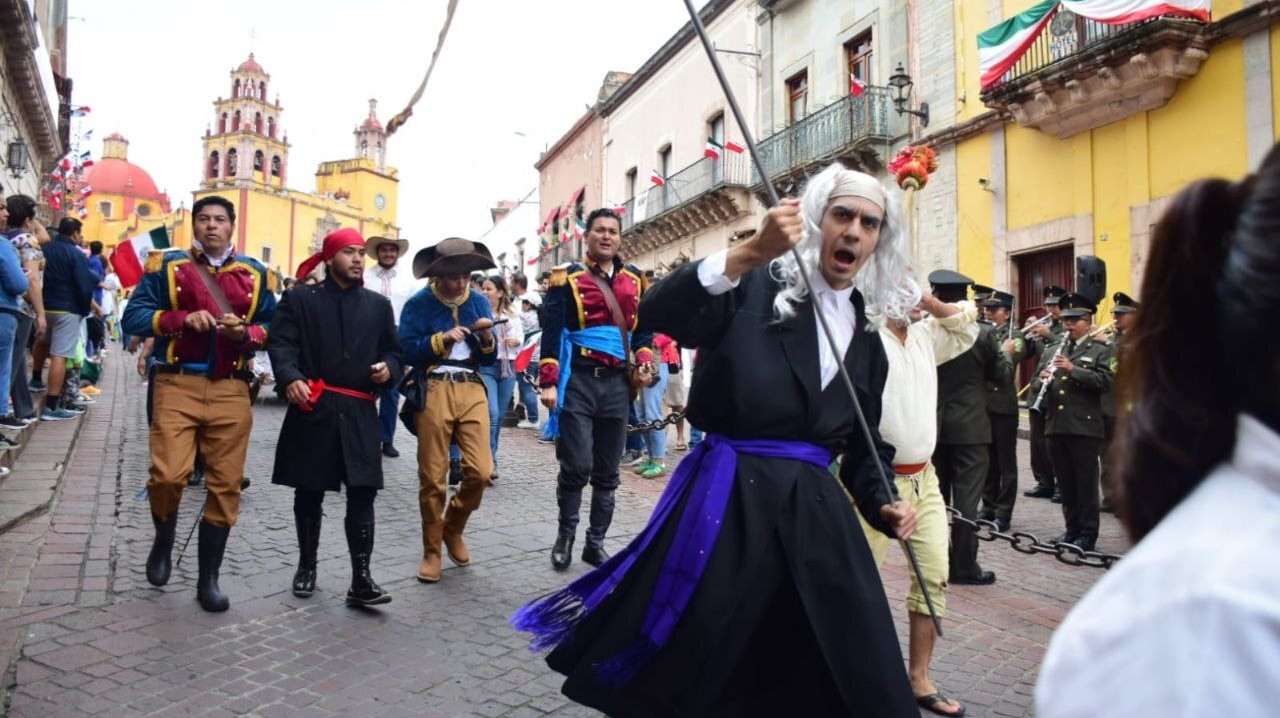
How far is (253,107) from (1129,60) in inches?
3689

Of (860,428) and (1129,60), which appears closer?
(860,428)

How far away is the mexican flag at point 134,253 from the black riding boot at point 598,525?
2936mm

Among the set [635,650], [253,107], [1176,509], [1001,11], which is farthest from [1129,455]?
[253,107]

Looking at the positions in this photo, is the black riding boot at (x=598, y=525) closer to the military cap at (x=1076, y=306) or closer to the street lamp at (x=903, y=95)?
the military cap at (x=1076, y=306)

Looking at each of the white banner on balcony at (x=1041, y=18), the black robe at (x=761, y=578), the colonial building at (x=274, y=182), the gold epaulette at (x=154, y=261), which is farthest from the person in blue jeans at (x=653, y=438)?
the colonial building at (x=274, y=182)

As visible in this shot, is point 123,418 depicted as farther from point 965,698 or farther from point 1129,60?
point 1129,60

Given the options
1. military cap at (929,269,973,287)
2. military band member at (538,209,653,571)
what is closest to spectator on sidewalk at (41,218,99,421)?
military band member at (538,209,653,571)

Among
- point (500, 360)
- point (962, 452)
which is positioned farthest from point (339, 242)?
point (500, 360)

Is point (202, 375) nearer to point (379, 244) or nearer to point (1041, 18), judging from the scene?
point (379, 244)

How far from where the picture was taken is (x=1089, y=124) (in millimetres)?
14969

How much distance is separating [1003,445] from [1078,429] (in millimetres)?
796

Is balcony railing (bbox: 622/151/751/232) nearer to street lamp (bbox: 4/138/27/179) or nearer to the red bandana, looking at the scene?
street lamp (bbox: 4/138/27/179)

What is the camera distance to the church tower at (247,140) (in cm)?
8881

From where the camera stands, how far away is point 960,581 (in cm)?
601
